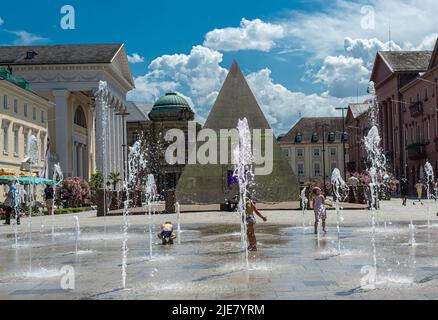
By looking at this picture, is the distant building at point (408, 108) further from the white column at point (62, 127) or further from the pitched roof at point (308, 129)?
the white column at point (62, 127)

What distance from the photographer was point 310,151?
119m

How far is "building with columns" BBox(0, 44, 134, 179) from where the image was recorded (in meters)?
69.3

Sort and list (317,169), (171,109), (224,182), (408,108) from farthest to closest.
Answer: (317,169), (171,109), (408,108), (224,182)

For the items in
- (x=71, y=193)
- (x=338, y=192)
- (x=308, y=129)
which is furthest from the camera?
(x=308, y=129)

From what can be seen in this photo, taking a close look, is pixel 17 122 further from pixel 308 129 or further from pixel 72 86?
pixel 308 129

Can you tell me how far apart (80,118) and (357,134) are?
150ft

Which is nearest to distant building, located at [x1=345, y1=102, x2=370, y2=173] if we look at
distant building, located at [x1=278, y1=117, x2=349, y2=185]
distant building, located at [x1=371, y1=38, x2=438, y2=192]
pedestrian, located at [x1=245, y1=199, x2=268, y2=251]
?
distant building, located at [x1=278, y1=117, x2=349, y2=185]

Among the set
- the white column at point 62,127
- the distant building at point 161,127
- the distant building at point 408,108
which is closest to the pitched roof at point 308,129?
the distant building at point 161,127

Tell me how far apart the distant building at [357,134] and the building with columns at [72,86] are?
1542 inches

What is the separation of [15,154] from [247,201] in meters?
40.8

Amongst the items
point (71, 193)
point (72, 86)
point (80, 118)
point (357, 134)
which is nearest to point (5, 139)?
point (71, 193)

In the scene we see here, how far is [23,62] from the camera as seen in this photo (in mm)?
69750

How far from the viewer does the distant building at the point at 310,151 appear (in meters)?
118
